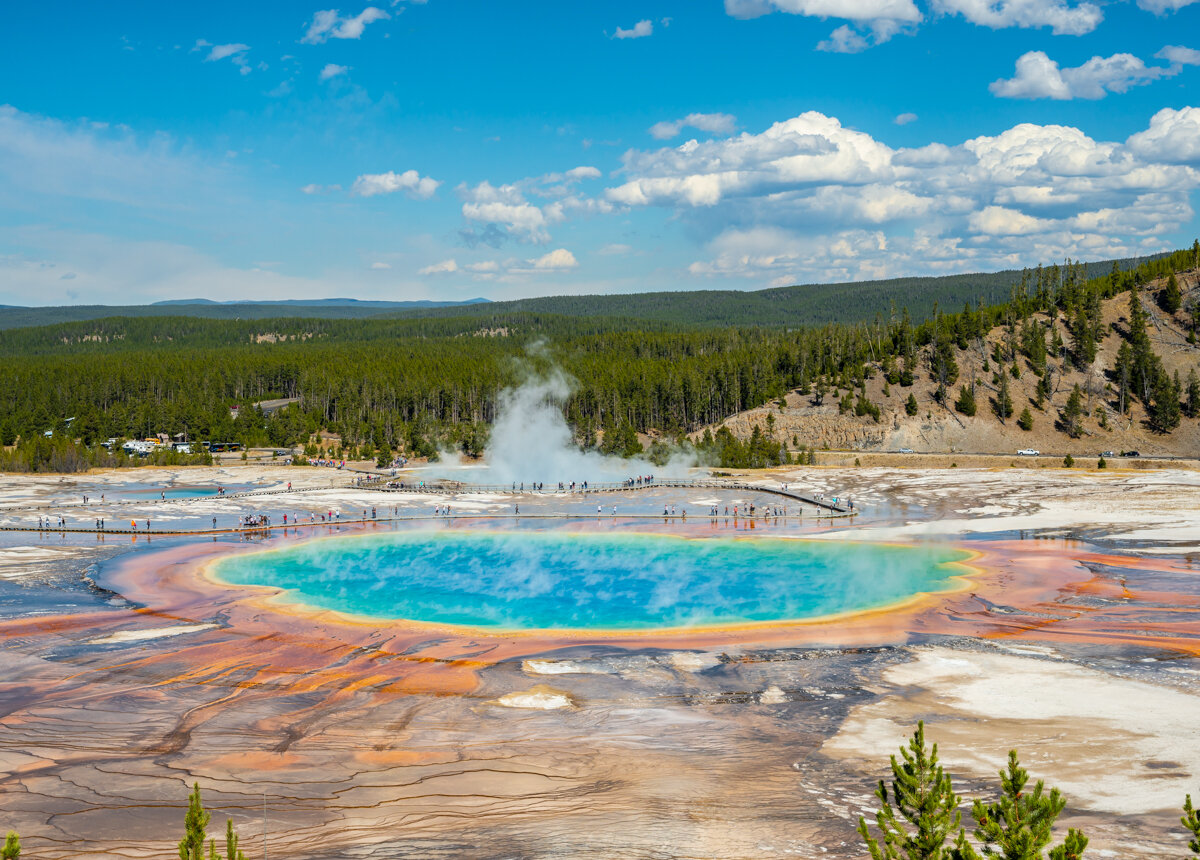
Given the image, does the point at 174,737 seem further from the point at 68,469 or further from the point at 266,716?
the point at 68,469

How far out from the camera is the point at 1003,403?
89688 mm

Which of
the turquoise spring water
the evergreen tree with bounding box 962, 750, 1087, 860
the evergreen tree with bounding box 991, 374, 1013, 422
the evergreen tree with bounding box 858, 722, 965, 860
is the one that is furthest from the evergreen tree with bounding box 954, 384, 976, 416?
the evergreen tree with bounding box 962, 750, 1087, 860

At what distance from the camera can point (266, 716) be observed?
20609mm

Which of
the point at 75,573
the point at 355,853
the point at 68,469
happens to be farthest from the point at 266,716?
the point at 68,469

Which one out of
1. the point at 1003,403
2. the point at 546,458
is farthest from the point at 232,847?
the point at 1003,403

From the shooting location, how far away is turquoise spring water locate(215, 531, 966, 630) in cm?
3159

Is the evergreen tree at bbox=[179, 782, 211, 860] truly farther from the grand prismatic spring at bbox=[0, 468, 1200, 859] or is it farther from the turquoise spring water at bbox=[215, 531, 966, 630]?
the turquoise spring water at bbox=[215, 531, 966, 630]

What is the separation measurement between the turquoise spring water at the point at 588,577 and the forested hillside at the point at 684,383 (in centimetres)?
3613

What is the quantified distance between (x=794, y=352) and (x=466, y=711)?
9179 cm

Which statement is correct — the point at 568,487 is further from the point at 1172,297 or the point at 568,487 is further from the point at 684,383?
the point at 1172,297

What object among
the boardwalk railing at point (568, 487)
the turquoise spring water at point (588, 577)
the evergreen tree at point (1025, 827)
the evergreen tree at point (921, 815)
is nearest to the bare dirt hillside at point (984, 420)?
the boardwalk railing at point (568, 487)

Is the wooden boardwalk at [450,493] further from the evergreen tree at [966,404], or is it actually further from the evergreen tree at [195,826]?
the evergreen tree at [195,826]

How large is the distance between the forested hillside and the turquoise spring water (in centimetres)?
3613

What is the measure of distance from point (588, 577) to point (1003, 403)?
66.2 m
